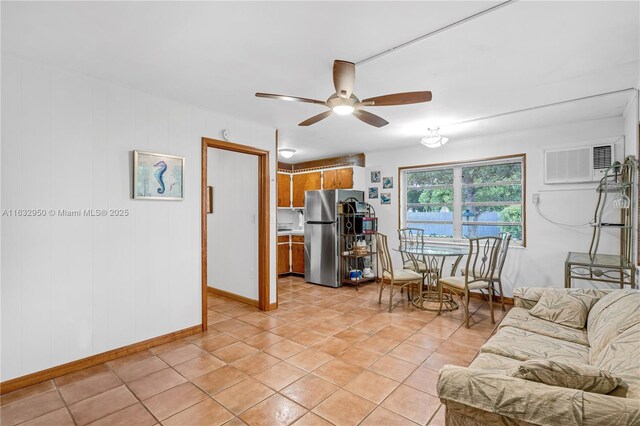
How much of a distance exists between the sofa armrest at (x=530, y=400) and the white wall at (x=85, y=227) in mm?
2777

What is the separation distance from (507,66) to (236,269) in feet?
13.0

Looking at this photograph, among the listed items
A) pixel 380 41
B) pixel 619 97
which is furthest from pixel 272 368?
pixel 619 97

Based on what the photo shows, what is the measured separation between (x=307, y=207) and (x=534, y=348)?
4326mm

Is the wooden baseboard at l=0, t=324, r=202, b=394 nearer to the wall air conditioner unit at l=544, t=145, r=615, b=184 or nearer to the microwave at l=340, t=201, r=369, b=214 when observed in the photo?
the microwave at l=340, t=201, r=369, b=214

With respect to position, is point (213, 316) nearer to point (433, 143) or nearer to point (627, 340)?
point (433, 143)

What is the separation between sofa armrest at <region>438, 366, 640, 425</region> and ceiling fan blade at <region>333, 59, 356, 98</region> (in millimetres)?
1779

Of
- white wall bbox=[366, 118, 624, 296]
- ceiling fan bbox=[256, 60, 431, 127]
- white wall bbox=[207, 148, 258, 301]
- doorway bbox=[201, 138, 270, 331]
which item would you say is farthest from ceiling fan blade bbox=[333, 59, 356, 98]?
white wall bbox=[366, 118, 624, 296]

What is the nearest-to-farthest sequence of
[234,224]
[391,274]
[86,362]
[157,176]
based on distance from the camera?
[86,362] < [157,176] < [391,274] < [234,224]

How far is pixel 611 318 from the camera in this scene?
A: 6.49ft

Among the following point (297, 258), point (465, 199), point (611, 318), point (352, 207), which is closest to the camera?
point (611, 318)

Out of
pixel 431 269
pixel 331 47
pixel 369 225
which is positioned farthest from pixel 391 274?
pixel 331 47

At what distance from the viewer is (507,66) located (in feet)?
8.14

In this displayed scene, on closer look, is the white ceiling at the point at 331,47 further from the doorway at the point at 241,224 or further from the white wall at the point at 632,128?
the doorway at the point at 241,224

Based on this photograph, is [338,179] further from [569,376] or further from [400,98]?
[569,376]
